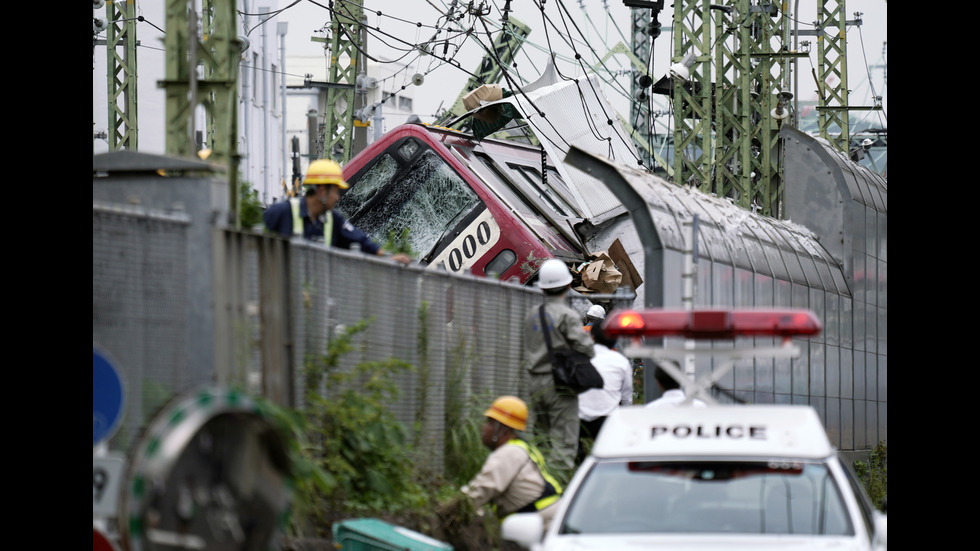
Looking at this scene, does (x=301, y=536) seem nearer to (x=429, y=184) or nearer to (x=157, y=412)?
(x=157, y=412)

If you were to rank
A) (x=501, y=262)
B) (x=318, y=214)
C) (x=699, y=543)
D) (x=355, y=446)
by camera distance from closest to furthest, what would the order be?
(x=699, y=543)
(x=355, y=446)
(x=318, y=214)
(x=501, y=262)

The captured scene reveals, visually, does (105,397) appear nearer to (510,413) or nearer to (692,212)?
(510,413)

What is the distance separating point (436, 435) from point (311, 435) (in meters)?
2.16

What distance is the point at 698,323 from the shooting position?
741 cm

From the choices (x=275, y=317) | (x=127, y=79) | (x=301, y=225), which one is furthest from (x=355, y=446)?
(x=127, y=79)

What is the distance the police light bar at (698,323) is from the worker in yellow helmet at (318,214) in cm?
265

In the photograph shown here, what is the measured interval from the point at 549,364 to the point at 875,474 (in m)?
12.0

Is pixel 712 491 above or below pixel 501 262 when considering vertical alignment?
below

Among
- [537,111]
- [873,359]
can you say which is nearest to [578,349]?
[537,111]

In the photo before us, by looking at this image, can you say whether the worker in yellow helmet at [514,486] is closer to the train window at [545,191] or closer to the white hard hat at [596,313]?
the white hard hat at [596,313]

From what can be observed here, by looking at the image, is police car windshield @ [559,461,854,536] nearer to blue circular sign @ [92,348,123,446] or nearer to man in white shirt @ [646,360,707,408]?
blue circular sign @ [92,348,123,446]

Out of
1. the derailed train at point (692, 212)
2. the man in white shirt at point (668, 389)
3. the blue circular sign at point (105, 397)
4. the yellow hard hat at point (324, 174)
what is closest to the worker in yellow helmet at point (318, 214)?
the yellow hard hat at point (324, 174)

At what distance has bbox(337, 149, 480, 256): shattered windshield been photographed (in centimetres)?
1886

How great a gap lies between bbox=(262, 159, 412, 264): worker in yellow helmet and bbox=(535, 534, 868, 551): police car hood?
3.34 m
